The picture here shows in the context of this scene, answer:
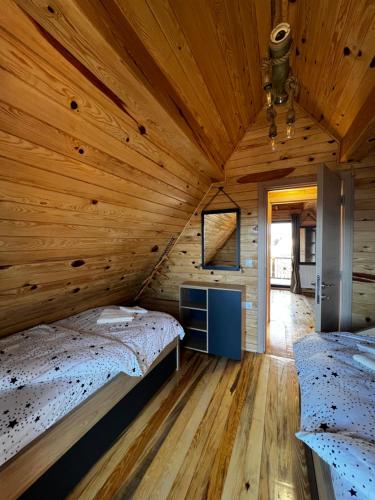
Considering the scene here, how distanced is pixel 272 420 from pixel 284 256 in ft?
20.8

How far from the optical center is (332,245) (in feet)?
5.81

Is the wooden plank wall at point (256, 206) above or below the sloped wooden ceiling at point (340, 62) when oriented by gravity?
below

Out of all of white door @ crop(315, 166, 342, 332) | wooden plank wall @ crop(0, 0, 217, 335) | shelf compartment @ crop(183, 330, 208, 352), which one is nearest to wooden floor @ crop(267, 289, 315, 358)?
shelf compartment @ crop(183, 330, 208, 352)

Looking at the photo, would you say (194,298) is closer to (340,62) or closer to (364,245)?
(364,245)

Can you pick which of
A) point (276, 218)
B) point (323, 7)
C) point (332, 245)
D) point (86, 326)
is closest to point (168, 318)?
point (86, 326)

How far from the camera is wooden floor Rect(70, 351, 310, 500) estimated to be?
3.81 ft

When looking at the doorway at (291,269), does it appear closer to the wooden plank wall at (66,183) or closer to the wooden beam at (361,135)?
the wooden beam at (361,135)

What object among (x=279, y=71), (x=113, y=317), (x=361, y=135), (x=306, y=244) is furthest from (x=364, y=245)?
(x=306, y=244)

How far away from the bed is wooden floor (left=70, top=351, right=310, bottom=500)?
33cm

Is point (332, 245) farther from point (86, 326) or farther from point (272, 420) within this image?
point (86, 326)

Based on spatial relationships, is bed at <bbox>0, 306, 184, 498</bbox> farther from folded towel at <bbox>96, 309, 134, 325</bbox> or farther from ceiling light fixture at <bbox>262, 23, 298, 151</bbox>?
ceiling light fixture at <bbox>262, 23, 298, 151</bbox>

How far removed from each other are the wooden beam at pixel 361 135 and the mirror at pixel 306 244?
4.78 meters

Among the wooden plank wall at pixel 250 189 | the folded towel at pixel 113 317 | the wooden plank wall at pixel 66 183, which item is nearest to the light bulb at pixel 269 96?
the wooden plank wall at pixel 66 183

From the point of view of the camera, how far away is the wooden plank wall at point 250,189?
2078 mm
